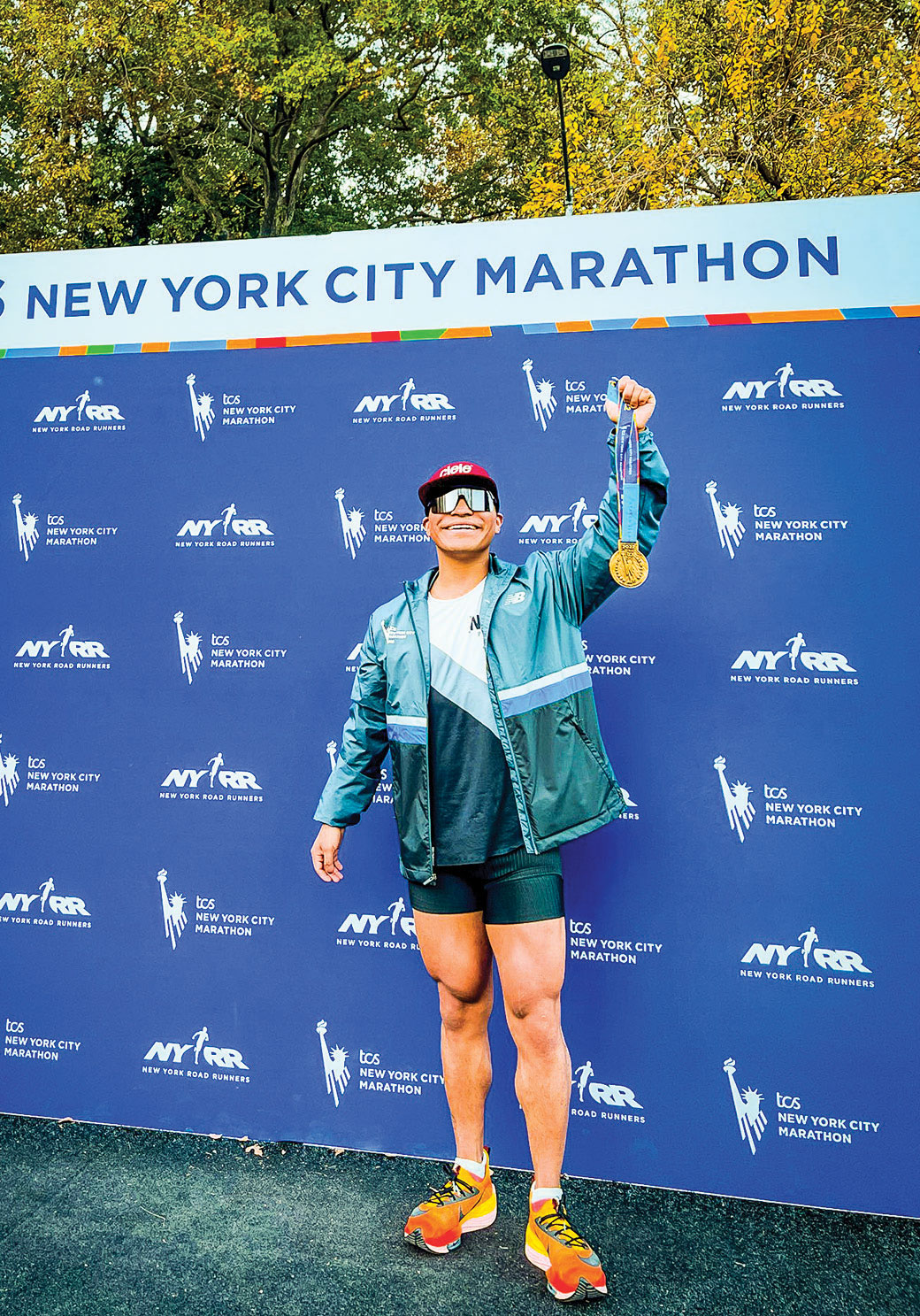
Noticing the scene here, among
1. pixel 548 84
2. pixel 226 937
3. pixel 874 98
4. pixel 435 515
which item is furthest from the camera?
pixel 548 84

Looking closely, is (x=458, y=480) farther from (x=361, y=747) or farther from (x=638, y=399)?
A: (x=361, y=747)

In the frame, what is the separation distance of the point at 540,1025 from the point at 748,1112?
743 mm

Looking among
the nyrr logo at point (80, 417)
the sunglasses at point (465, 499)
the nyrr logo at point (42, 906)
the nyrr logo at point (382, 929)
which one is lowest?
the nyrr logo at point (382, 929)

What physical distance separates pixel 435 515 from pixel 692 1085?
1644 mm

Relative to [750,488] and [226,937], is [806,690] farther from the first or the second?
[226,937]

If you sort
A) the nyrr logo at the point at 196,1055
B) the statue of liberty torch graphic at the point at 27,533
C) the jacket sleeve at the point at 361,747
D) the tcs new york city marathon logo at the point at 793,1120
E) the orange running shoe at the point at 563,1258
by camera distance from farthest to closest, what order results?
the statue of liberty torch graphic at the point at 27,533
the nyrr logo at the point at 196,1055
the tcs new york city marathon logo at the point at 793,1120
the jacket sleeve at the point at 361,747
the orange running shoe at the point at 563,1258

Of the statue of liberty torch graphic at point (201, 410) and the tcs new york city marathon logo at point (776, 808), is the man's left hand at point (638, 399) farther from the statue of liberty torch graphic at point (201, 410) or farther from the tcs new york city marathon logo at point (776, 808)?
the statue of liberty torch graphic at point (201, 410)

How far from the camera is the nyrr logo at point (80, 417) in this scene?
2715 mm

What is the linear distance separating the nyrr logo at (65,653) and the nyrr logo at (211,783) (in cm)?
42

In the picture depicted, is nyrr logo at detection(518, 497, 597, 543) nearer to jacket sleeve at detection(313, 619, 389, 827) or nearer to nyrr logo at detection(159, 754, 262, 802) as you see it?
jacket sleeve at detection(313, 619, 389, 827)

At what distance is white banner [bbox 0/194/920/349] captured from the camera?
7.56 ft

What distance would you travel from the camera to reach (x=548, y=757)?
1938mm

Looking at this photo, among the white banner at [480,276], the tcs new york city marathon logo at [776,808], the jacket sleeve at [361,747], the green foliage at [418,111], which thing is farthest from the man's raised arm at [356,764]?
the green foliage at [418,111]

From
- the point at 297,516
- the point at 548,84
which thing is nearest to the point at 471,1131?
the point at 297,516
